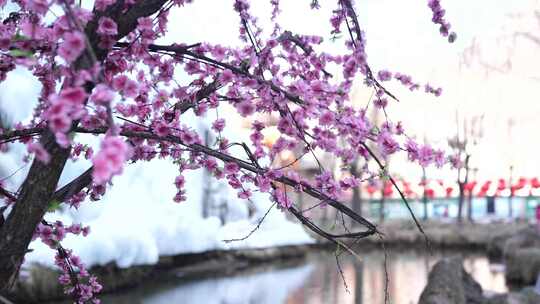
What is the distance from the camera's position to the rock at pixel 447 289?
5597 mm

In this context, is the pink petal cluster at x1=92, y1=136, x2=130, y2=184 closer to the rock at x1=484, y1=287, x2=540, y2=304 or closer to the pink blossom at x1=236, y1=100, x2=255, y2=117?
the pink blossom at x1=236, y1=100, x2=255, y2=117

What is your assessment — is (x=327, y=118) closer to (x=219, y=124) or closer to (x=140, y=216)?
(x=219, y=124)

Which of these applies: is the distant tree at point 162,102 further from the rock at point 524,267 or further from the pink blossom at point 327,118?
the rock at point 524,267

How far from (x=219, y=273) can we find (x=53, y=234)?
11719mm

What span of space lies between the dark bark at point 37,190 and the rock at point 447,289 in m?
4.49

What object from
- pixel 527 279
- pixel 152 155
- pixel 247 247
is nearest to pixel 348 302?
pixel 527 279

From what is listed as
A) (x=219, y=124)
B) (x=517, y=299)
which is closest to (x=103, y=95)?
(x=219, y=124)

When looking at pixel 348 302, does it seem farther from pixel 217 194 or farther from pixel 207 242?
pixel 217 194

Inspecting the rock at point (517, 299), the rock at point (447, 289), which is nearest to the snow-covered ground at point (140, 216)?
the rock at point (447, 289)

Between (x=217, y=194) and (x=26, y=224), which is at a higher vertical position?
(x=217, y=194)

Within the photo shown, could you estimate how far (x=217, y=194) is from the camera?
18484mm

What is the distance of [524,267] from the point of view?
1136 cm

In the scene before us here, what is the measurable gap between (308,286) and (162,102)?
993cm

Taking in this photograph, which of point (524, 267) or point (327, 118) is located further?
point (524, 267)
